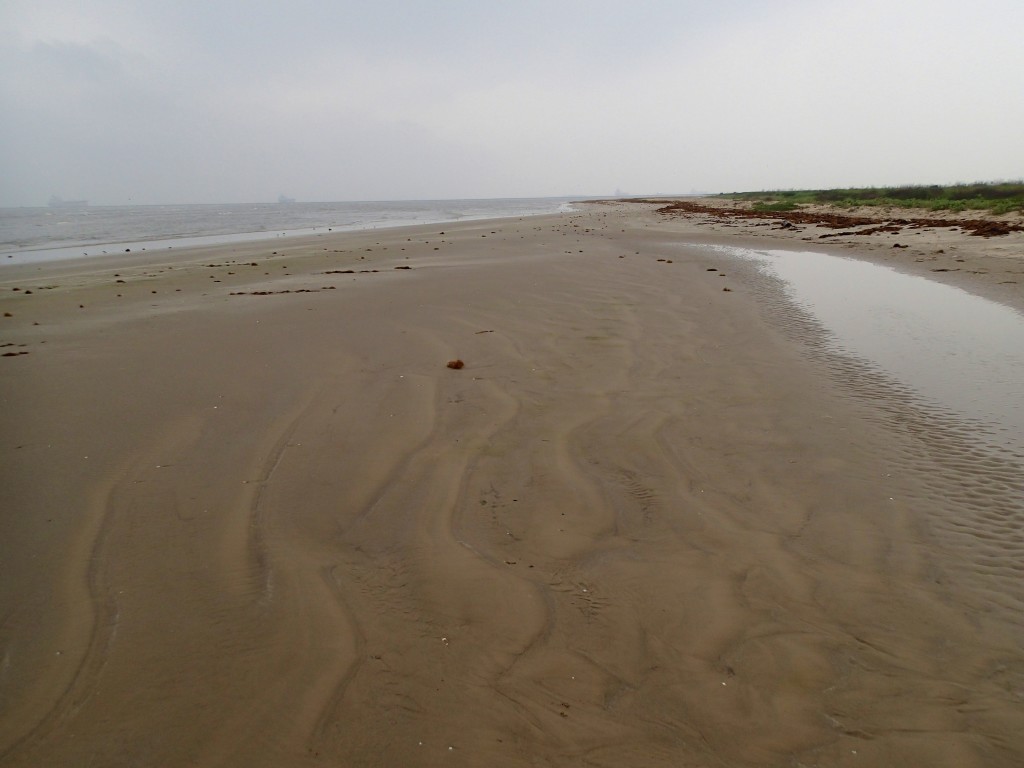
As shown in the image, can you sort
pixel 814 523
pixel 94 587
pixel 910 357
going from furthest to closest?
pixel 910 357, pixel 814 523, pixel 94 587

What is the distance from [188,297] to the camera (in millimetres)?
9914

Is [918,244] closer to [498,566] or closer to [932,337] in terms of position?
[932,337]

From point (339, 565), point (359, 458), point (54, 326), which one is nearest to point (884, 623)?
point (339, 565)

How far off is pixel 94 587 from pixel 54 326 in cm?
699

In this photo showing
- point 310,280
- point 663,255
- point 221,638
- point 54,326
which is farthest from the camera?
point 663,255

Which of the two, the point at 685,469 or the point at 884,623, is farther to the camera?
the point at 685,469

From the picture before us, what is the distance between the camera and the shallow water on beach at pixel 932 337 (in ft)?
15.8

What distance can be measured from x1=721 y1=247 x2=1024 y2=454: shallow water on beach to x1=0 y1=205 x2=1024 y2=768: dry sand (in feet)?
1.44

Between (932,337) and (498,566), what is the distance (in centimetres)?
664

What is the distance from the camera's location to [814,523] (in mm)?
3084

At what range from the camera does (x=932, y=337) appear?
6895mm

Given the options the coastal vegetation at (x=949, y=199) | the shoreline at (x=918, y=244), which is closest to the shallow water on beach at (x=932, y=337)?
the shoreline at (x=918, y=244)

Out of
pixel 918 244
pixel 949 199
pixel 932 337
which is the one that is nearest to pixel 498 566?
pixel 932 337

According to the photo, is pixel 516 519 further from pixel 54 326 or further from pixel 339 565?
pixel 54 326
